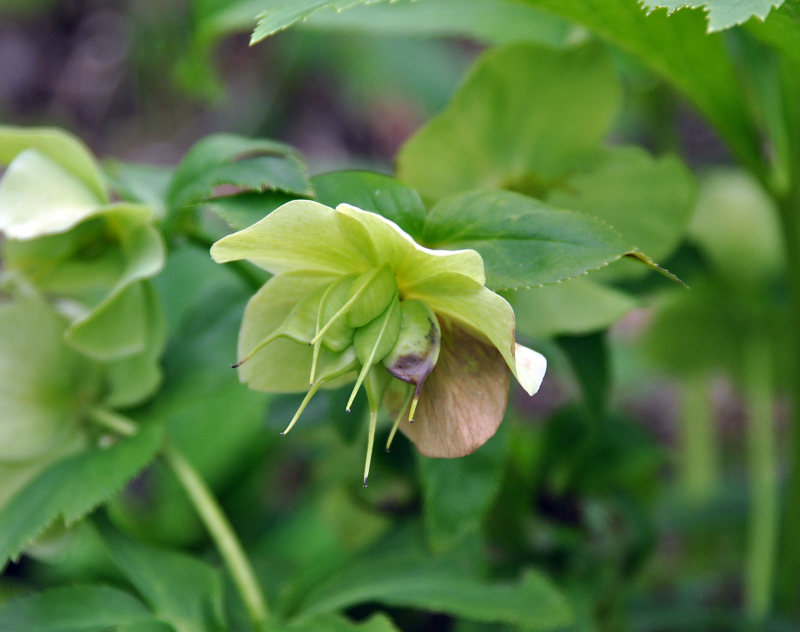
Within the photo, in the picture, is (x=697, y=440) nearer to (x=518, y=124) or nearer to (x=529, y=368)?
(x=518, y=124)

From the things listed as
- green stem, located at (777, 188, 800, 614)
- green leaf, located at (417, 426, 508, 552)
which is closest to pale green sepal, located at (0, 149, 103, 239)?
green leaf, located at (417, 426, 508, 552)

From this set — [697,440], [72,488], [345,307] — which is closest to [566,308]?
[345,307]

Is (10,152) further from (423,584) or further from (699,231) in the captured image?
(699,231)

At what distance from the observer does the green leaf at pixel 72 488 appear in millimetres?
493

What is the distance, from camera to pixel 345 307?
1.28 ft

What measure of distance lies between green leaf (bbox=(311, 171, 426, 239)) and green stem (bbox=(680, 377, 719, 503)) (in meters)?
0.68

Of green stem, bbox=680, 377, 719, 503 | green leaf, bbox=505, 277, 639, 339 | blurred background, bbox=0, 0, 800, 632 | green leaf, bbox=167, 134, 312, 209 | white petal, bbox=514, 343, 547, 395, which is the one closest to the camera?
white petal, bbox=514, 343, 547, 395

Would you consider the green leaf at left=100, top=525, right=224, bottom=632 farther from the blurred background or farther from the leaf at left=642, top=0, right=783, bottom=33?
the leaf at left=642, top=0, right=783, bottom=33

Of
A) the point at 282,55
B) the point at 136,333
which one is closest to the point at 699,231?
the point at 136,333

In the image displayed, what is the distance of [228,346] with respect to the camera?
25.1 inches

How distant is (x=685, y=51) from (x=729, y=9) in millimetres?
143

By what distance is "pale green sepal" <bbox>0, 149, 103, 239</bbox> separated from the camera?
481mm

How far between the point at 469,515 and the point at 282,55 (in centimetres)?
212

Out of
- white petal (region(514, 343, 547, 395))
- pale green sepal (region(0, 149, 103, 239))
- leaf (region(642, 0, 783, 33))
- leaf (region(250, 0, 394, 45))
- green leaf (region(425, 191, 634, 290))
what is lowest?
pale green sepal (region(0, 149, 103, 239))
